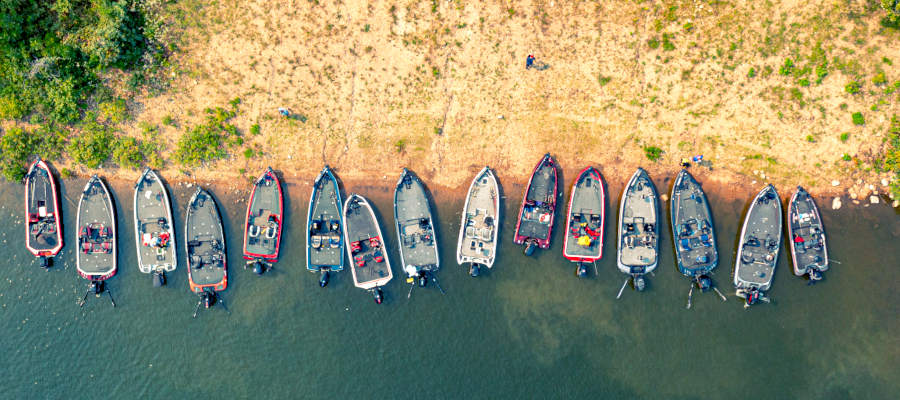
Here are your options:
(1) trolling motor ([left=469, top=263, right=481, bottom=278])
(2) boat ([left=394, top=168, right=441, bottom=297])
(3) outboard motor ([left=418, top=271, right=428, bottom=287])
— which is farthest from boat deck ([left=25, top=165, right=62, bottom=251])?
(1) trolling motor ([left=469, top=263, right=481, bottom=278])

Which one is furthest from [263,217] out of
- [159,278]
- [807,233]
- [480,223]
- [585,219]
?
[807,233]

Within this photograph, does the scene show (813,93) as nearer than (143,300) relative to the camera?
Yes

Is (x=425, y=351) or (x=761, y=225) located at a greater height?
(x=761, y=225)

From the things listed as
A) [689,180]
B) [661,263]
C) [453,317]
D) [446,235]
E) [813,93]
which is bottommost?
[453,317]

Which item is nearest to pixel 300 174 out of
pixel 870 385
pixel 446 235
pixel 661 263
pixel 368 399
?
pixel 446 235

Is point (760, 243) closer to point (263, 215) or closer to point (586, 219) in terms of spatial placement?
point (586, 219)

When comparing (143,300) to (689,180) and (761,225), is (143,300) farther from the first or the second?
(761,225)
